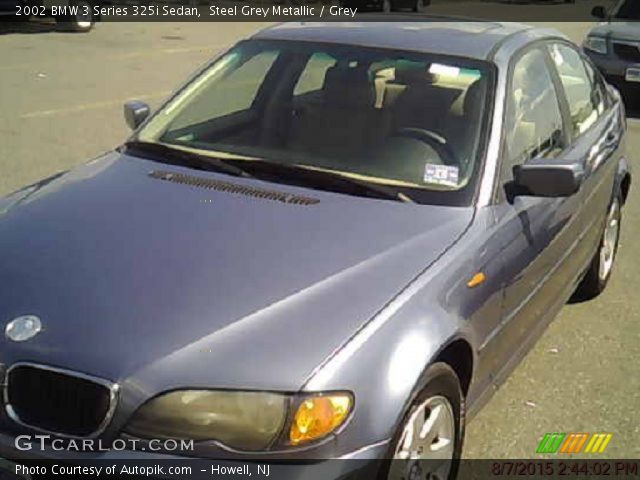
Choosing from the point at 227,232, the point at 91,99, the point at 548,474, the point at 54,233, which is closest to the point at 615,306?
the point at 548,474

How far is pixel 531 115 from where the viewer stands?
143 inches

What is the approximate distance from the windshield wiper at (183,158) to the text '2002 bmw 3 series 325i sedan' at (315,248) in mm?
11

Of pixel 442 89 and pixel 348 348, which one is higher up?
pixel 442 89

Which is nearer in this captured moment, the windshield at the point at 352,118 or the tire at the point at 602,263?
the windshield at the point at 352,118

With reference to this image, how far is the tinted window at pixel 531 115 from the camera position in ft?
11.2

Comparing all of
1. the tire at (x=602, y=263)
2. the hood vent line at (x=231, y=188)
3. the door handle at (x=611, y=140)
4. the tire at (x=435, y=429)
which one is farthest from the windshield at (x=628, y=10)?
the tire at (x=435, y=429)

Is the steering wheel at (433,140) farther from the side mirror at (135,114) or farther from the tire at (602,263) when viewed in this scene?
the tire at (602,263)

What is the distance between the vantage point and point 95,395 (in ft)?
7.06

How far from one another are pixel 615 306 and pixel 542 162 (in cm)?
188

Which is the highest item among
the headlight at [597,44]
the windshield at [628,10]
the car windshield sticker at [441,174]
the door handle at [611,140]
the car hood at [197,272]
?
the car windshield sticker at [441,174]

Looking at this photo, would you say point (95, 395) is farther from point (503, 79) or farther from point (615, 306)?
point (615, 306)

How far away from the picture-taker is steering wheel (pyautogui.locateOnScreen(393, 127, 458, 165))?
3.26 meters

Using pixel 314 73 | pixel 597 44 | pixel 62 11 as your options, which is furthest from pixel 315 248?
pixel 62 11

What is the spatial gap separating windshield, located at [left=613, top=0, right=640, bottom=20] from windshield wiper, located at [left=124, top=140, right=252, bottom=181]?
925 cm
